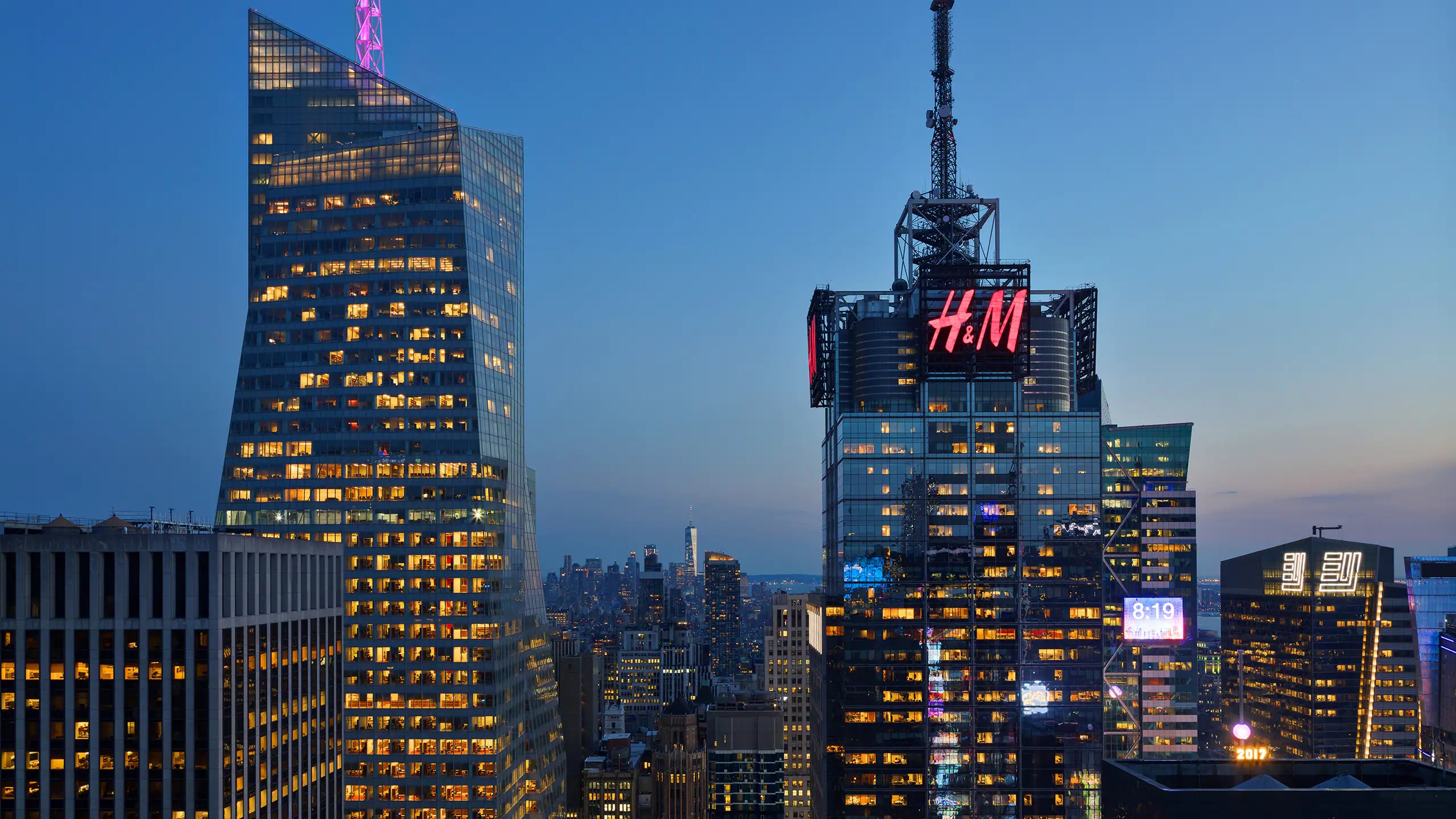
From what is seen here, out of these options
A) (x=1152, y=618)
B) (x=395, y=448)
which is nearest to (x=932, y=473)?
(x=1152, y=618)

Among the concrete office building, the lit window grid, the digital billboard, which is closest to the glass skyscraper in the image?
the lit window grid

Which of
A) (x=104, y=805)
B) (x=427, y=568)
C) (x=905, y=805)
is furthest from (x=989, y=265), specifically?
(x=104, y=805)

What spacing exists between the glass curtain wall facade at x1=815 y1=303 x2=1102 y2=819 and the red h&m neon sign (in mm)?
6556

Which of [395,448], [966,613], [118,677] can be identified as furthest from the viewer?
[395,448]

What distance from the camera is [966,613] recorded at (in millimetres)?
185125

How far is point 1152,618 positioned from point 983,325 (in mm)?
55061

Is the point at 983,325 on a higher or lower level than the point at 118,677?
higher

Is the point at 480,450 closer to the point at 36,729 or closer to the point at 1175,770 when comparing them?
the point at 36,729

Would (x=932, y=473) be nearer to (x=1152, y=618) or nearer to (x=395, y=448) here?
(x=1152, y=618)

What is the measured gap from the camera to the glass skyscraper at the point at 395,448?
18125 centimetres

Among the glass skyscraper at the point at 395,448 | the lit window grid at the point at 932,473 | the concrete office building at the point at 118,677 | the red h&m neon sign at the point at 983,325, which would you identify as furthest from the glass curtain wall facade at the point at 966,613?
the concrete office building at the point at 118,677

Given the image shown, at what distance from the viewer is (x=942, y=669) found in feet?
603

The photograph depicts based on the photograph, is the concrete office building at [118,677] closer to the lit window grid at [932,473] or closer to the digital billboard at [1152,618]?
the lit window grid at [932,473]

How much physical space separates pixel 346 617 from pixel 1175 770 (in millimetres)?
137898
